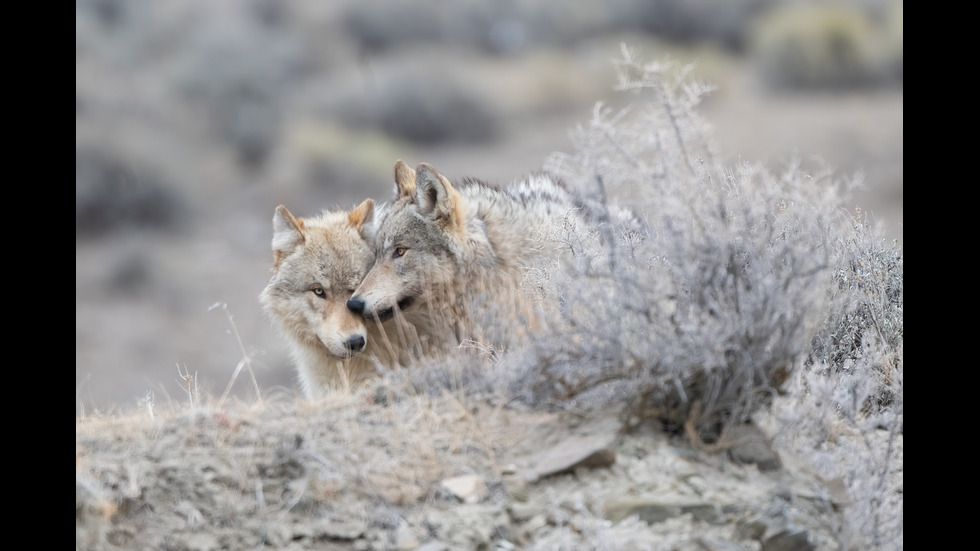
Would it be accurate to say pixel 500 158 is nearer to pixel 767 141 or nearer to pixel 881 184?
pixel 767 141

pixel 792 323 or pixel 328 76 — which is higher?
pixel 328 76

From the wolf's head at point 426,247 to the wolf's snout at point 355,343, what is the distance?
0.26 m

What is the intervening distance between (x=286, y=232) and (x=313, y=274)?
0.48 meters

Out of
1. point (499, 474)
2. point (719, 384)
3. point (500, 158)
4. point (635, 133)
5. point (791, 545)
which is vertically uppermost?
point (500, 158)

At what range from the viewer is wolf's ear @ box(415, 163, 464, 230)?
7.43 meters

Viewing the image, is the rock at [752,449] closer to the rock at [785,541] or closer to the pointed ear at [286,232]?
the rock at [785,541]

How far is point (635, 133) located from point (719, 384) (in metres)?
1.48

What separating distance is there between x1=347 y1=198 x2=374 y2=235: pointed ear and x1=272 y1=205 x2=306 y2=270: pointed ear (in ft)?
1.43

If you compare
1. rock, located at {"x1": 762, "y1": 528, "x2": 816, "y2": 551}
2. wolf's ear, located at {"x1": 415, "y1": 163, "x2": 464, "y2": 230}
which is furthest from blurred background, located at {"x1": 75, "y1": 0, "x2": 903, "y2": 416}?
rock, located at {"x1": 762, "y1": 528, "x2": 816, "y2": 551}

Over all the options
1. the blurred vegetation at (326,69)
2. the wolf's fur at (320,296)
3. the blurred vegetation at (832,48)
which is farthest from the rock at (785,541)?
the blurred vegetation at (832,48)

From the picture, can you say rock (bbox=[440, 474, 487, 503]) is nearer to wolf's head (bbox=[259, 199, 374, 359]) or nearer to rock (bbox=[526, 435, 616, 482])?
rock (bbox=[526, 435, 616, 482])

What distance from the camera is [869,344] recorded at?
665 centimetres

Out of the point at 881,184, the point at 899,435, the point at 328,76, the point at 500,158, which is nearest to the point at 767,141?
the point at 881,184

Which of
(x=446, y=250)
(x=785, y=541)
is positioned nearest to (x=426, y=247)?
(x=446, y=250)
